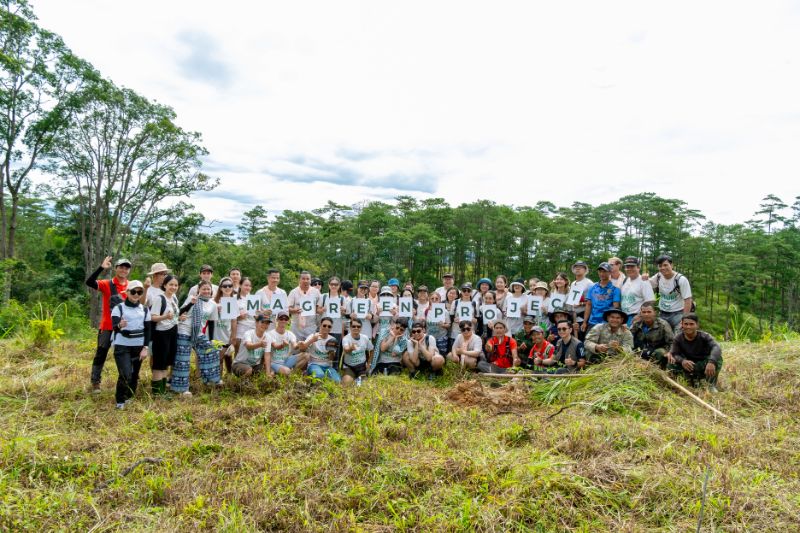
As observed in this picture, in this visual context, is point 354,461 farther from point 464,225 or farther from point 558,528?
point 464,225

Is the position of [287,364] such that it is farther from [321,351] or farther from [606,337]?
[606,337]

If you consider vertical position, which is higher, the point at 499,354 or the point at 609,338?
the point at 609,338

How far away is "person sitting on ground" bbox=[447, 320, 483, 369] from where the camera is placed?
740 centimetres

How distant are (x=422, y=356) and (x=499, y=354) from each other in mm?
1329

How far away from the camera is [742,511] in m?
3.04

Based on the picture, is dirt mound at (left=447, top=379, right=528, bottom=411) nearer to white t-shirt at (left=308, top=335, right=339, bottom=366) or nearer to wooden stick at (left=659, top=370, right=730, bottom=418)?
wooden stick at (left=659, top=370, right=730, bottom=418)

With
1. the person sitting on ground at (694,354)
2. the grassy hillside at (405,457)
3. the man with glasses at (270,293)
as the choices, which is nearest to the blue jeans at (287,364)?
the grassy hillside at (405,457)

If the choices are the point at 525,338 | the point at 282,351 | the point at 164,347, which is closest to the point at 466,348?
the point at 525,338

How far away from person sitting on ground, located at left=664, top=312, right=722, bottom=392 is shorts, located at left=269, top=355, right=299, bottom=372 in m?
5.54

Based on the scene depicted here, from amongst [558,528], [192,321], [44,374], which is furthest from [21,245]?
[558,528]

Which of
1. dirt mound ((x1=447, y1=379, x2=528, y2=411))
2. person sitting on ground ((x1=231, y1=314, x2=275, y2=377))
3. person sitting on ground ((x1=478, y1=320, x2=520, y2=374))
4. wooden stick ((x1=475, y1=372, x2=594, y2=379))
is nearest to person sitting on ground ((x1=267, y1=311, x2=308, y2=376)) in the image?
person sitting on ground ((x1=231, y1=314, x2=275, y2=377))

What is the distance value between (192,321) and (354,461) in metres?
3.49

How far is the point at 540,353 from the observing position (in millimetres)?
7125

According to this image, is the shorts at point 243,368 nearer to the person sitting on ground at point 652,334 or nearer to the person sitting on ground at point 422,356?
the person sitting on ground at point 422,356
